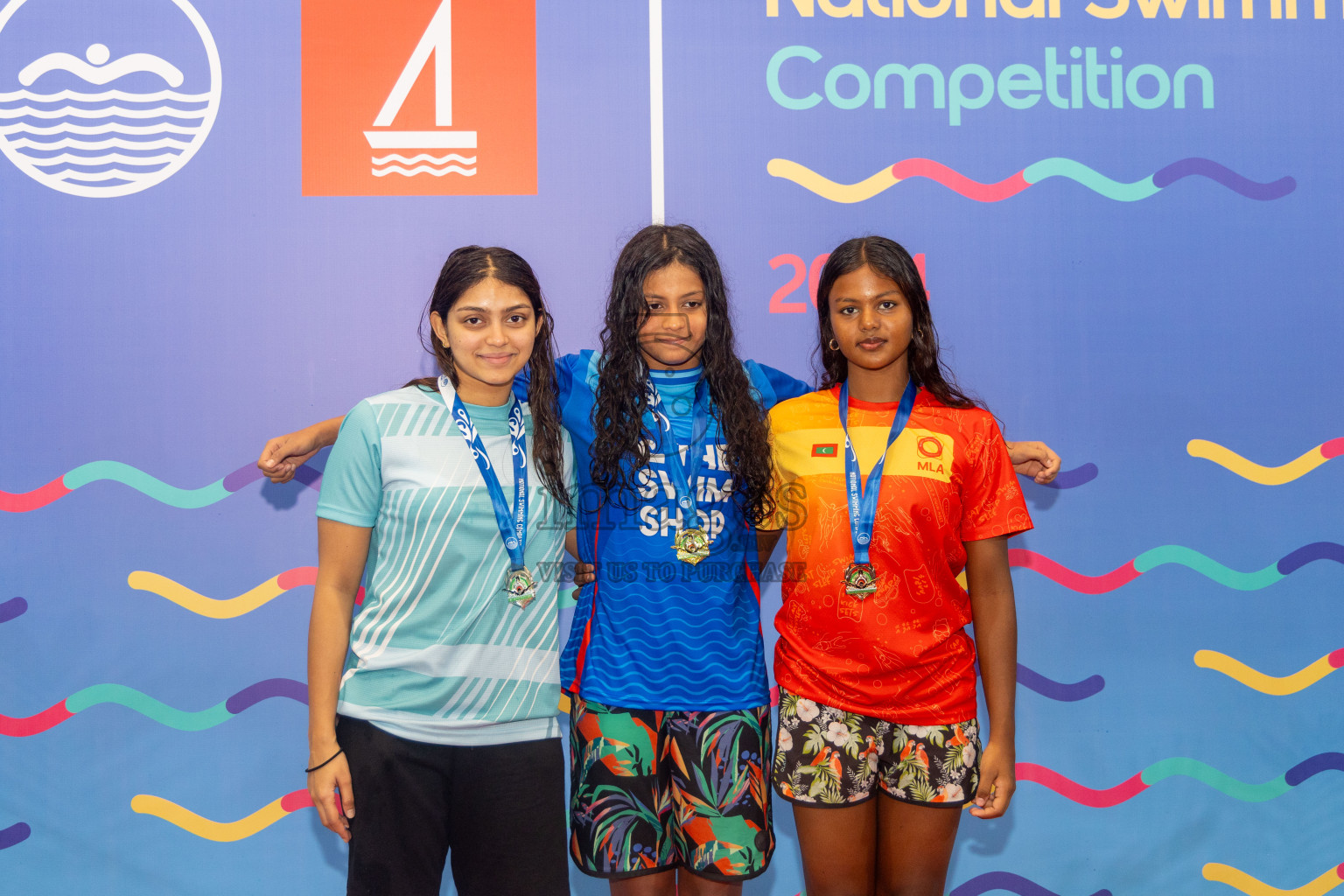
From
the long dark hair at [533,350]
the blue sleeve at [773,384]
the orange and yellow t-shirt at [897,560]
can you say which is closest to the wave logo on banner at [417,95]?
the long dark hair at [533,350]

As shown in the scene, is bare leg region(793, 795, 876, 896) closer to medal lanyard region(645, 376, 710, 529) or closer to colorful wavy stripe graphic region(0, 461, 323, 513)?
medal lanyard region(645, 376, 710, 529)

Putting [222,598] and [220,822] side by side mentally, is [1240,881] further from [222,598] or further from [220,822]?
[222,598]

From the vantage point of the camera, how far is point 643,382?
1865mm

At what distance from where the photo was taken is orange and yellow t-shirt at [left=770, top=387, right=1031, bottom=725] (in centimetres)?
176

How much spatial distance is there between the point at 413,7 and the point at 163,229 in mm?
931

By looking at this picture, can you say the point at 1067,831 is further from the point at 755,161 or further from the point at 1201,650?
the point at 755,161

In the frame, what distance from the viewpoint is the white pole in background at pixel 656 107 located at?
248 centimetres

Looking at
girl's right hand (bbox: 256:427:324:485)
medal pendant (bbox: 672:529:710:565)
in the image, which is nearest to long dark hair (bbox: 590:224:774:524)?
medal pendant (bbox: 672:529:710:565)

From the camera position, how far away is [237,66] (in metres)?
2.45

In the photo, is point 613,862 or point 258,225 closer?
point 613,862

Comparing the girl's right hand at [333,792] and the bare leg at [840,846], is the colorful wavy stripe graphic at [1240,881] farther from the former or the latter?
the girl's right hand at [333,792]

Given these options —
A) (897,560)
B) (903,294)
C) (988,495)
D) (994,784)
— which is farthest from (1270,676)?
(903,294)

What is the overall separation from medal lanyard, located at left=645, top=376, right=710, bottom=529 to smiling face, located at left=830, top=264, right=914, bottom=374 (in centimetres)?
34

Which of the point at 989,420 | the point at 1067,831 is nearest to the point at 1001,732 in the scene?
the point at 989,420
